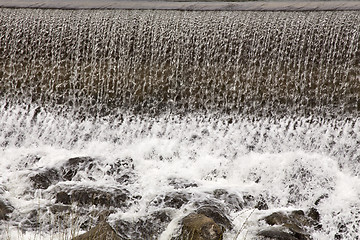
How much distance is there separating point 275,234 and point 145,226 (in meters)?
1.46

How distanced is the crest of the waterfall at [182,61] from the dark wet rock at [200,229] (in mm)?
2732

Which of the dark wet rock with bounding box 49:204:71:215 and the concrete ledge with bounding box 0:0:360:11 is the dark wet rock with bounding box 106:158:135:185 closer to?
the dark wet rock with bounding box 49:204:71:215

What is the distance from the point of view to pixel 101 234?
4.91 meters

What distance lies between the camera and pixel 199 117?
7980 millimetres

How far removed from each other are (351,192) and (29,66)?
5.36 m

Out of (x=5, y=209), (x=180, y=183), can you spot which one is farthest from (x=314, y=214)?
(x=5, y=209)

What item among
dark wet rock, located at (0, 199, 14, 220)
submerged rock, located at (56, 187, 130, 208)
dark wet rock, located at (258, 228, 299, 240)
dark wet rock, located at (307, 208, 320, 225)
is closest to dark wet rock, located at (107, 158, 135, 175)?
submerged rock, located at (56, 187, 130, 208)

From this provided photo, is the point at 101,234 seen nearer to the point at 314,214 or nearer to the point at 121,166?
the point at 121,166

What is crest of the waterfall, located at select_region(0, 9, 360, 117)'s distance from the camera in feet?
24.8

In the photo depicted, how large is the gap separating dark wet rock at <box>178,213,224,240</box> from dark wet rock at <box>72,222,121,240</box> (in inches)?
28.2

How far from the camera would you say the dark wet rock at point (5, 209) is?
19.5ft

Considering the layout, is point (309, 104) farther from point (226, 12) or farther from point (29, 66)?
point (29, 66)

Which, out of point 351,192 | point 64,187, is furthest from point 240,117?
point 64,187

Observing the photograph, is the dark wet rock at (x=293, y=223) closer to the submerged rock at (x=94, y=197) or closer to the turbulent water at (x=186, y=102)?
the turbulent water at (x=186, y=102)
